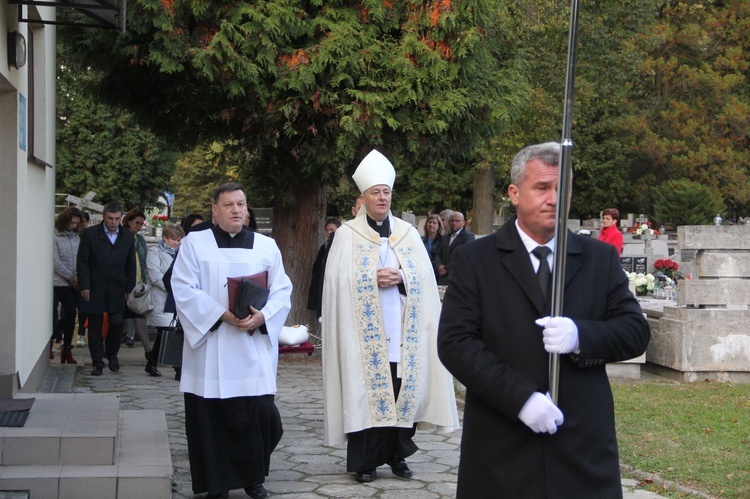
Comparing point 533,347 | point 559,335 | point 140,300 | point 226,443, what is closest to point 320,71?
point 140,300

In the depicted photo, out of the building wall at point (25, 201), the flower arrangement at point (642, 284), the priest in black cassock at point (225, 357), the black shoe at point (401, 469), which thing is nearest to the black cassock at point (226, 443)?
the priest in black cassock at point (225, 357)

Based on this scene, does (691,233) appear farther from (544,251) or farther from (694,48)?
(694,48)

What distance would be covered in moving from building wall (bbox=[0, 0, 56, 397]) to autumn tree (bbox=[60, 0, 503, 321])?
145 centimetres

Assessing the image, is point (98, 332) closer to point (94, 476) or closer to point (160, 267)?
point (160, 267)

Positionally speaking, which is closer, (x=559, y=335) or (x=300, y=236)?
(x=559, y=335)

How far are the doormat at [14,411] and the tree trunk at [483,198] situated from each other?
2469 cm

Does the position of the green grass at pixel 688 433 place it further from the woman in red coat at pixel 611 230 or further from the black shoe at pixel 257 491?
the black shoe at pixel 257 491

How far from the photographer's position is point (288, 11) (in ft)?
40.6

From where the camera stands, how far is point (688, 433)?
8.84m

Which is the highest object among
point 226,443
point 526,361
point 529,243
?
point 529,243

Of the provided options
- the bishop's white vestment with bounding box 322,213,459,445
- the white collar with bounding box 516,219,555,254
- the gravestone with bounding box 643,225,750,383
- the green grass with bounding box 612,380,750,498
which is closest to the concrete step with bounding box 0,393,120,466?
the bishop's white vestment with bounding box 322,213,459,445

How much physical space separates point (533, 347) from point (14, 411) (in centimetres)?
505

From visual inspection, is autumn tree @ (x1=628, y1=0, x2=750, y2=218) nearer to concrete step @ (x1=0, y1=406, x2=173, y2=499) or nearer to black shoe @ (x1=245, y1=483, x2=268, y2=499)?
black shoe @ (x1=245, y1=483, x2=268, y2=499)

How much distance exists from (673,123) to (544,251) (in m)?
40.4
